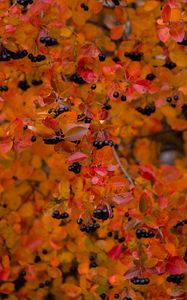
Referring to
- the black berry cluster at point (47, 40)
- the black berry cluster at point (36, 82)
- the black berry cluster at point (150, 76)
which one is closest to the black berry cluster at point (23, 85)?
the black berry cluster at point (36, 82)

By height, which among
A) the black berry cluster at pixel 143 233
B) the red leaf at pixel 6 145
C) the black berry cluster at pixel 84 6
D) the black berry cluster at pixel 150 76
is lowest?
the black berry cluster at pixel 143 233

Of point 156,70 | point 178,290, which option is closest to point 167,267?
point 178,290

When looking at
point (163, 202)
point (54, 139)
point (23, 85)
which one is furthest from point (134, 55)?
point (54, 139)

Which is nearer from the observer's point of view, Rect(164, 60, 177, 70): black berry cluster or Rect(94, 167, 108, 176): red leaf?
Rect(94, 167, 108, 176): red leaf

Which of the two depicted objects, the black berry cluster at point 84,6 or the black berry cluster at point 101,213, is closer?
the black berry cluster at point 101,213

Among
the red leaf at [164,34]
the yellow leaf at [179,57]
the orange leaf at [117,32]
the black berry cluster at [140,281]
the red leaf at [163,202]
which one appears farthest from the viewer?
the orange leaf at [117,32]

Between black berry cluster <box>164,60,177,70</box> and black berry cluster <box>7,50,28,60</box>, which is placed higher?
black berry cluster <box>7,50,28,60</box>

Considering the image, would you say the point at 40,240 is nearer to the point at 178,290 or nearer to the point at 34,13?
the point at 178,290

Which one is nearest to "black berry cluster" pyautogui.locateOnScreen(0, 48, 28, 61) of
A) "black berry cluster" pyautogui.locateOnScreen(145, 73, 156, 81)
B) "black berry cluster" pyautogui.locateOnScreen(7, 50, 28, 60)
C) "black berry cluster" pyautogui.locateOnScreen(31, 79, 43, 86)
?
"black berry cluster" pyautogui.locateOnScreen(7, 50, 28, 60)

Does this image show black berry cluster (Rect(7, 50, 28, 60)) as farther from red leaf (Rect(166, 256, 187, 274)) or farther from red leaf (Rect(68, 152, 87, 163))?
red leaf (Rect(166, 256, 187, 274))

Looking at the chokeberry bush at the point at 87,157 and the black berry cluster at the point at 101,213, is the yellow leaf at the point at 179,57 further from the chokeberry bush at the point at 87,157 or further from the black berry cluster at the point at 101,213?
the black berry cluster at the point at 101,213
